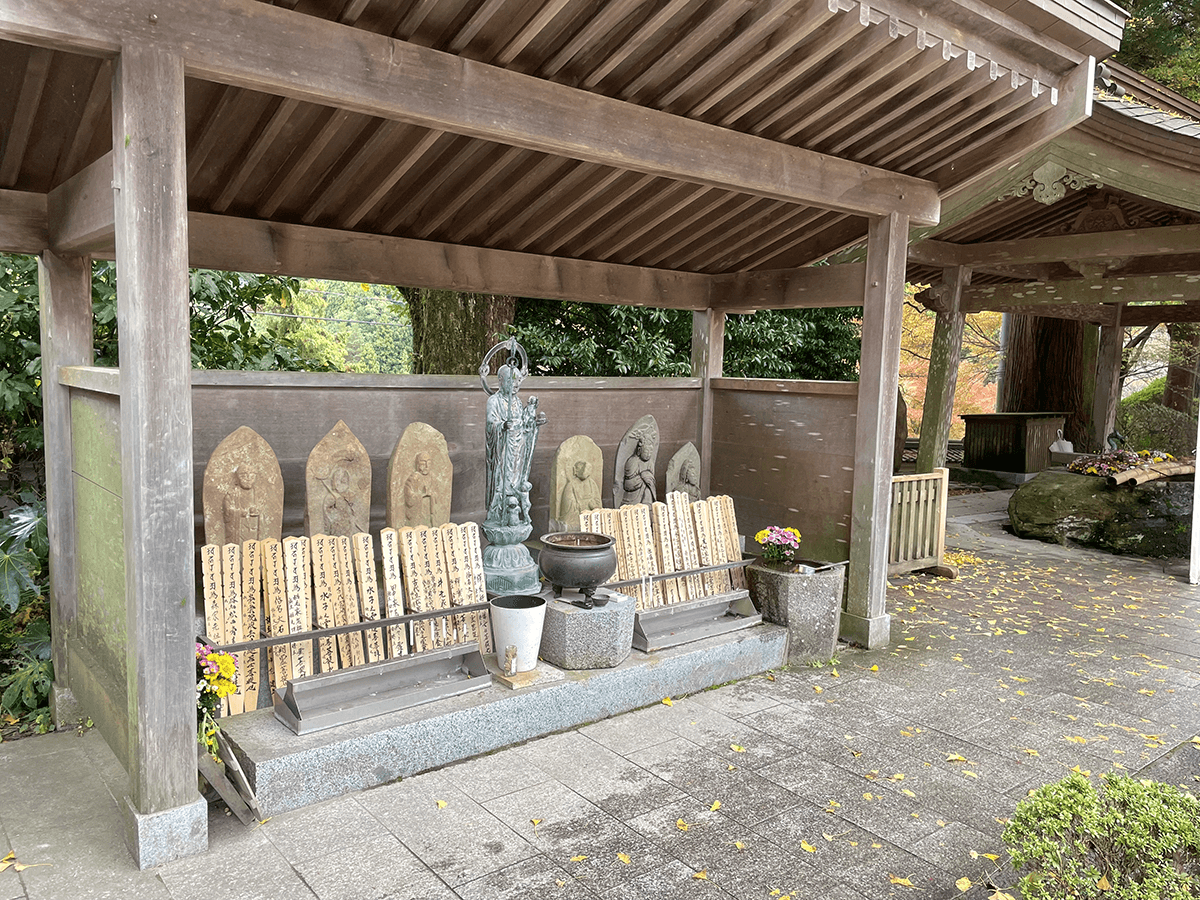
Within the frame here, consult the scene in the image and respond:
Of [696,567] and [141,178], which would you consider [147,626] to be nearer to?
[141,178]

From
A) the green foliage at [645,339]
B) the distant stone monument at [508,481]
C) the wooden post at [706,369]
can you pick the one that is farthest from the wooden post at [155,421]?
the green foliage at [645,339]

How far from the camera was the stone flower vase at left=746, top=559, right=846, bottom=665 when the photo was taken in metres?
5.43

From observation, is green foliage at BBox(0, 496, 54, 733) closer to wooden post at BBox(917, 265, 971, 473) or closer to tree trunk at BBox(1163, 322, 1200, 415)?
wooden post at BBox(917, 265, 971, 473)

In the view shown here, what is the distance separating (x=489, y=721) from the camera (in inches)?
161

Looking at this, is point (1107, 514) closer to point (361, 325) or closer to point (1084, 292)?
point (1084, 292)

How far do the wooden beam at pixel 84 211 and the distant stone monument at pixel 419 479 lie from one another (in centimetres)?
200

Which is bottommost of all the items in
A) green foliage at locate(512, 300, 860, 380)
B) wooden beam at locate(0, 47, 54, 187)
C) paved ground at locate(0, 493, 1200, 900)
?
paved ground at locate(0, 493, 1200, 900)

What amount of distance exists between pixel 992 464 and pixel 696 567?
1144cm

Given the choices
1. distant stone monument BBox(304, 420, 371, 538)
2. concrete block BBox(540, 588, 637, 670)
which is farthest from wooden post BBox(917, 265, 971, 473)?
distant stone monument BBox(304, 420, 371, 538)

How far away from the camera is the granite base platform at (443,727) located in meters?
3.56

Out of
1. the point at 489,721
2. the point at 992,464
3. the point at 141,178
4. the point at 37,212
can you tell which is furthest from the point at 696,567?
the point at 992,464

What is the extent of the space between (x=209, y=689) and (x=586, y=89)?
329 centimetres

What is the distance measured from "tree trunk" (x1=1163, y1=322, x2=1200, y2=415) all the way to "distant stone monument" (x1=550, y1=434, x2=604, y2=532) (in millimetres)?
11623

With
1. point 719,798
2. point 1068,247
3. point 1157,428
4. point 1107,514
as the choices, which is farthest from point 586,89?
point 1157,428
